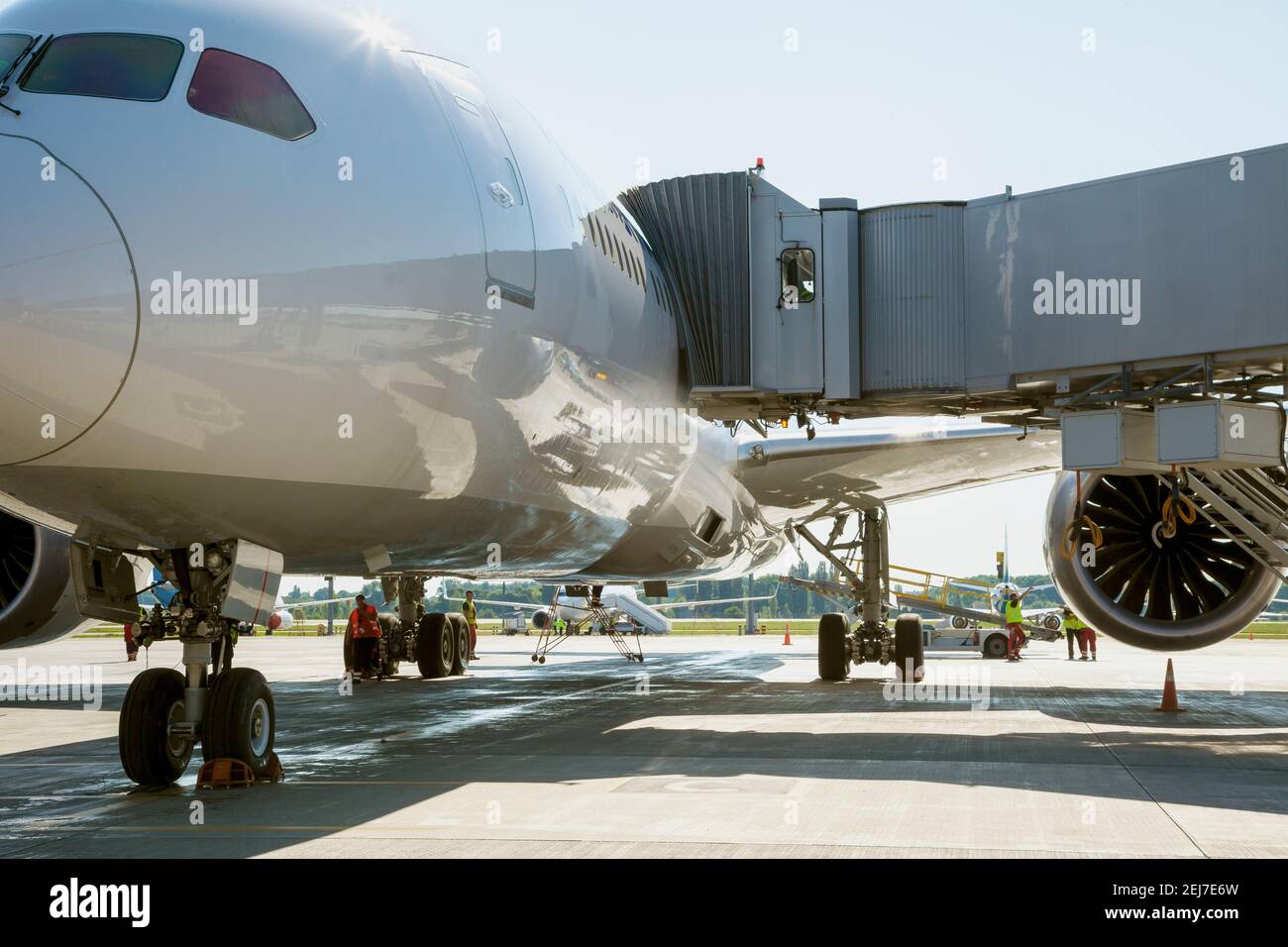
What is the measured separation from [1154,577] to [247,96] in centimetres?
1102

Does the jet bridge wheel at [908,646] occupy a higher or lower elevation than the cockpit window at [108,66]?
lower

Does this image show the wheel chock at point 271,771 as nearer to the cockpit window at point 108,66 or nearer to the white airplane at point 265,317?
the white airplane at point 265,317

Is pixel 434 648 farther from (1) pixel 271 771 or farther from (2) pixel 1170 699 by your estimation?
(1) pixel 271 771

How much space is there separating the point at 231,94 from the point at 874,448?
35.7 feet

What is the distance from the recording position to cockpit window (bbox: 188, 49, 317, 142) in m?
6.31

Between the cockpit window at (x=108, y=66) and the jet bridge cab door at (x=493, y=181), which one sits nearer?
the cockpit window at (x=108, y=66)

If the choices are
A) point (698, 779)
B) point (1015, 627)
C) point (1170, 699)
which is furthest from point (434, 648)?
point (1015, 627)

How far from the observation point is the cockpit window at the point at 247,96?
631 centimetres

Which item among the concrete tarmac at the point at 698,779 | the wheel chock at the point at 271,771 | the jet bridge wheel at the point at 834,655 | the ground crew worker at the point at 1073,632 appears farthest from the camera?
the ground crew worker at the point at 1073,632

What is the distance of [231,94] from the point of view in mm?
6391

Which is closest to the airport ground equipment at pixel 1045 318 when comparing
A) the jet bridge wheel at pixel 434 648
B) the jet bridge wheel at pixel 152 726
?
the jet bridge wheel at pixel 152 726

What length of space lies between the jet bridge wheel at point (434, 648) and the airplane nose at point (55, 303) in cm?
1469
